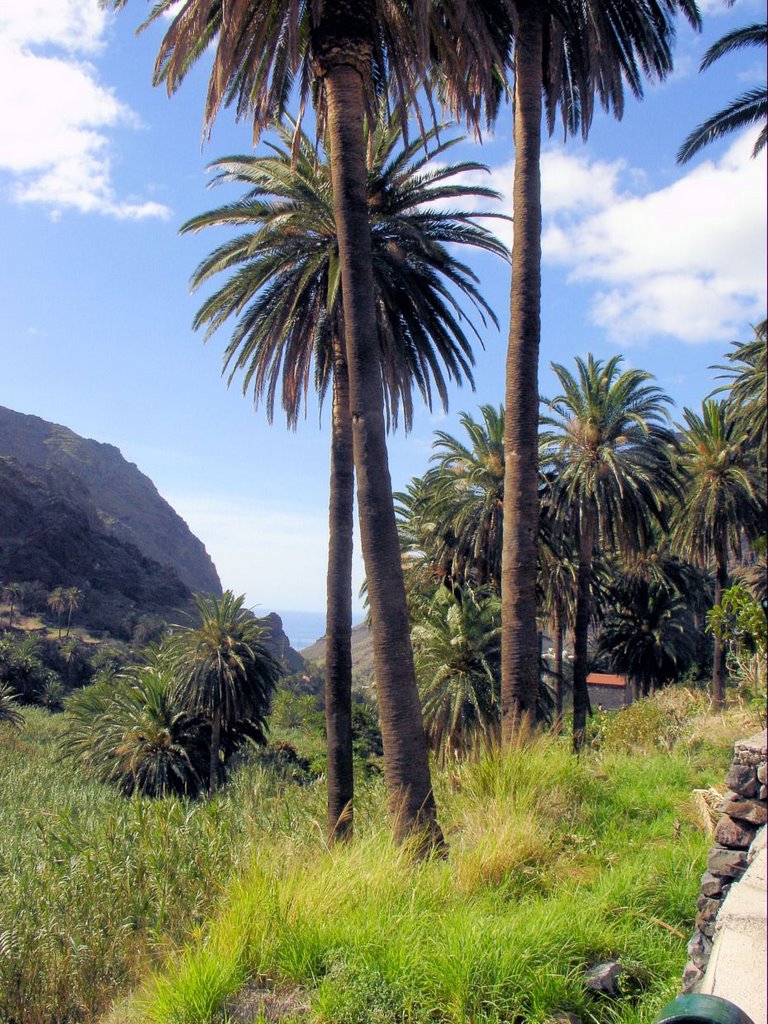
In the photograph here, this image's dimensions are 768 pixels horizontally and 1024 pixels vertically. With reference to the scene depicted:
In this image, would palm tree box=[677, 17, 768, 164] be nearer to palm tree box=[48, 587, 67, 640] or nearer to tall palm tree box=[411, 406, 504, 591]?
tall palm tree box=[411, 406, 504, 591]

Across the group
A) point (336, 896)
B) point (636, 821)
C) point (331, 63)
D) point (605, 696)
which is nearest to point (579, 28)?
point (331, 63)

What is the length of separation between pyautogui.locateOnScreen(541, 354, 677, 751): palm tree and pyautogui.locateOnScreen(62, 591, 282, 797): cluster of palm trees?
12.0 m

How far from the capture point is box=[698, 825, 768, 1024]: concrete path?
3.88 m

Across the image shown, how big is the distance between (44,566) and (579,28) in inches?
4567

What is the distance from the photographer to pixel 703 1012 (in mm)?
3223

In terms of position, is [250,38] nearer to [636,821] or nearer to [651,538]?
[636,821]

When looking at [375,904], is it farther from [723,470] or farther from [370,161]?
[370,161]

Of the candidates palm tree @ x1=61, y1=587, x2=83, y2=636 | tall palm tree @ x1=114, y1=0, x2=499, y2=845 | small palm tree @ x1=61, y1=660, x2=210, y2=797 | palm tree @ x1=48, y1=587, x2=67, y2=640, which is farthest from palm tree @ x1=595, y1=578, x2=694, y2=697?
→ palm tree @ x1=48, y1=587, x2=67, y2=640

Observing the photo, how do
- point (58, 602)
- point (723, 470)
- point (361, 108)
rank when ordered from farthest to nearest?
point (58, 602), point (723, 470), point (361, 108)

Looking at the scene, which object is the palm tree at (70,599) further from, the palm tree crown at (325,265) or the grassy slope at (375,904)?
the grassy slope at (375,904)

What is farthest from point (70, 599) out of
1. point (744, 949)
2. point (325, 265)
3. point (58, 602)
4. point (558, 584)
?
point (744, 949)

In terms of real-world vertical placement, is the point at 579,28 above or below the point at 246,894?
above

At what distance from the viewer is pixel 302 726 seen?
59.9m

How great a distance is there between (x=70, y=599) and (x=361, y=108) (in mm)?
100165
